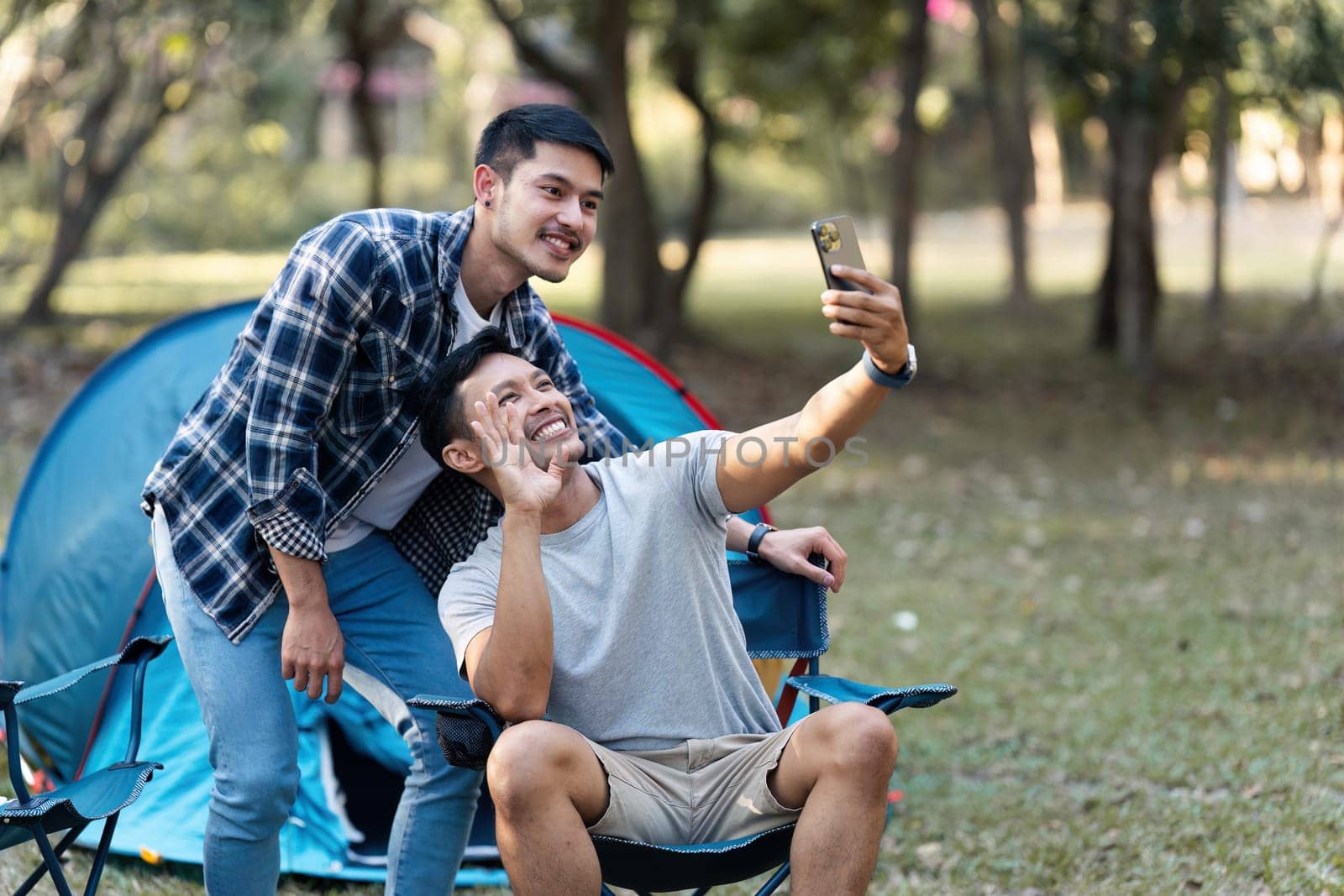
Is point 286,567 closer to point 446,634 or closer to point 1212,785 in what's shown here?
point 446,634

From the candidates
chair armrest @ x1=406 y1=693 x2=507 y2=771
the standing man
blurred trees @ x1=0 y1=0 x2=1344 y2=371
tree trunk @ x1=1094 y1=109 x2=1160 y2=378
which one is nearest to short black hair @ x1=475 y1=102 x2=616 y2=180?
the standing man

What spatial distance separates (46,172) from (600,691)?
16.2 meters

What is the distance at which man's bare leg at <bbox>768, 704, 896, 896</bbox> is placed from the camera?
2.25 metres

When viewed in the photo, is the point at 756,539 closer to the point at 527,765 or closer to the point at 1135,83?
the point at 527,765

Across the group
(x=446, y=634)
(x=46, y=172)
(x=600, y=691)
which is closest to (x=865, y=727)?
(x=600, y=691)

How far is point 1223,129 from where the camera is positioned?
10.6 meters

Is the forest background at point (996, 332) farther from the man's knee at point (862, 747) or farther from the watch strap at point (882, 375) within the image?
the watch strap at point (882, 375)

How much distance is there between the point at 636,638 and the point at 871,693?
1.71 feet

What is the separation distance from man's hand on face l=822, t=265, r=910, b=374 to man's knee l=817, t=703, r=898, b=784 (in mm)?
606

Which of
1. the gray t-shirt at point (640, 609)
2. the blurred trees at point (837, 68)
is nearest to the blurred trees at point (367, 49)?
the blurred trees at point (837, 68)

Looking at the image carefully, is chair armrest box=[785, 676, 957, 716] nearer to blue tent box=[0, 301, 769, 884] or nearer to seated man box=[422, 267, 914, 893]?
seated man box=[422, 267, 914, 893]

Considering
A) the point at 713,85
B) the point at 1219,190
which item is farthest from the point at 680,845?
the point at 713,85

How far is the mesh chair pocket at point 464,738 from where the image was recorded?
2346 millimetres

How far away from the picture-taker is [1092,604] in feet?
18.0
